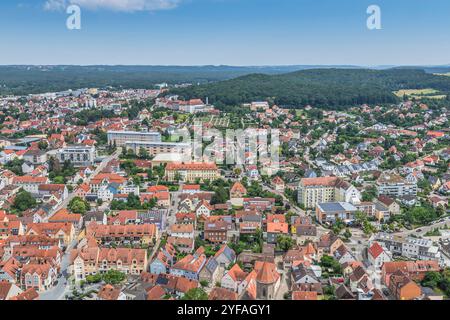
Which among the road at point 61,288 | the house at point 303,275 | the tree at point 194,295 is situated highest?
the tree at point 194,295

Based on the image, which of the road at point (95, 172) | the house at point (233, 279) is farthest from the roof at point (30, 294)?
the road at point (95, 172)

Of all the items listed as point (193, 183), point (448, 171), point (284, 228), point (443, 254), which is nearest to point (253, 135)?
point (193, 183)

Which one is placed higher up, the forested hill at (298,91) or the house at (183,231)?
the forested hill at (298,91)

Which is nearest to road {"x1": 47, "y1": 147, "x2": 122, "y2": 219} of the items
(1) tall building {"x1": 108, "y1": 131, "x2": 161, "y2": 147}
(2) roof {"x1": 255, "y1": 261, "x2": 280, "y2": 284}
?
(1) tall building {"x1": 108, "y1": 131, "x2": 161, "y2": 147}

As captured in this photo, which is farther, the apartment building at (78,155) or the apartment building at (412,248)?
the apartment building at (78,155)

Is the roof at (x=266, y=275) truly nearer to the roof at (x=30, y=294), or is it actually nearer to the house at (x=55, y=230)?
the roof at (x=30, y=294)

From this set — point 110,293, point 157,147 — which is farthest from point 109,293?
point 157,147
